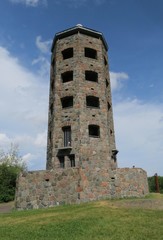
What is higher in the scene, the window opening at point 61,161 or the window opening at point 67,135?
the window opening at point 67,135

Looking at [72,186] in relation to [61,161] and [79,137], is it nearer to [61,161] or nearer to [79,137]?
[61,161]

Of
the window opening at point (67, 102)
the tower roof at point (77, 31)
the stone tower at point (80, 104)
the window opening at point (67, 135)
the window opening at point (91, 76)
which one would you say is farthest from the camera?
the tower roof at point (77, 31)

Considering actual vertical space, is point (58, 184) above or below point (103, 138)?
below

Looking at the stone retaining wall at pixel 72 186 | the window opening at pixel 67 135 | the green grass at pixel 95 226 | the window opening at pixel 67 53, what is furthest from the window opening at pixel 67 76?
the green grass at pixel 95 226

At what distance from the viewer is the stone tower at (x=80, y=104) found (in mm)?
22828

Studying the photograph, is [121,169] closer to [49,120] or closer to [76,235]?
[49,120]

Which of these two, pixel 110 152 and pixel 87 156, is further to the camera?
pixel 110 152

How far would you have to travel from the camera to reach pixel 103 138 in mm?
23781

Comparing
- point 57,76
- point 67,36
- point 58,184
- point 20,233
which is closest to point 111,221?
point 20,233

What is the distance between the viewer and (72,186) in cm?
1920

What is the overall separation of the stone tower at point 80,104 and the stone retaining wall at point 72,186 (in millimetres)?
1693

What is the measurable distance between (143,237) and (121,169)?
1210 cm

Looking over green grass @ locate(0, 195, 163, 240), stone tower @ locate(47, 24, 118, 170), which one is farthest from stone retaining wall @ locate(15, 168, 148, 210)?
green grass @ locate(0, 195, 163, 240)

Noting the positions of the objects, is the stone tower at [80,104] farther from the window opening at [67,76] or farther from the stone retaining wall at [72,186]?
the stone retaining wall at [72,186]
